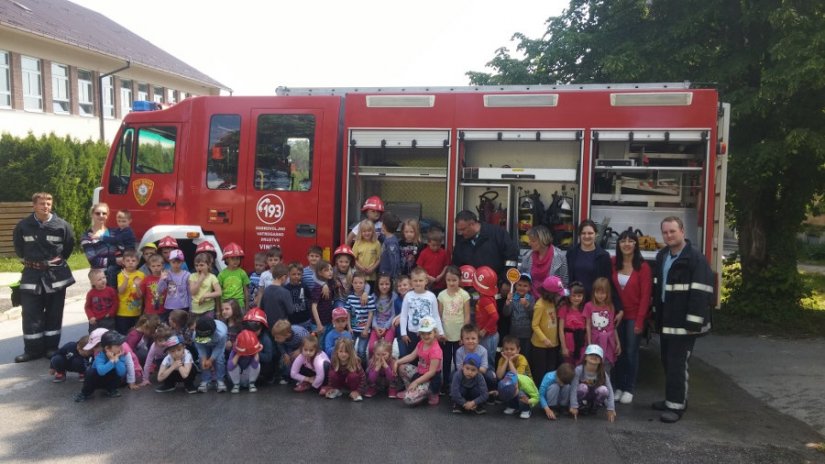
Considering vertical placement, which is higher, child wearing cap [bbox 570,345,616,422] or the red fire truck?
the red fire truck

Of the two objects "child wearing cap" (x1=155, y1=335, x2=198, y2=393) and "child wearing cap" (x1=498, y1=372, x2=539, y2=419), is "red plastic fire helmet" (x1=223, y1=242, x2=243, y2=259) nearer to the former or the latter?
"child wearing cap" (x1=155, y1=335, x2=198, y2=393)

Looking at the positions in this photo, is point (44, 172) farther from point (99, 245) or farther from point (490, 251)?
point (490, 251)

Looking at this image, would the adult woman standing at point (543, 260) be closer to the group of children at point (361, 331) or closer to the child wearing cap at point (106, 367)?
the group of children at point (361, 331)

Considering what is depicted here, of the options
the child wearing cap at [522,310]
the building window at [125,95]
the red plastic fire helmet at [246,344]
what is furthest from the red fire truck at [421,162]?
the building window at [125,95]

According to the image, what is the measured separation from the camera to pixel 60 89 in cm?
2209

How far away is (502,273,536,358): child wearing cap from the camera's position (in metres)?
5.85

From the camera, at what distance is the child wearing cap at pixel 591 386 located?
520 centimetres

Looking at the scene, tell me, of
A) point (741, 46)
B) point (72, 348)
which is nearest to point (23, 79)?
point (72, 348)

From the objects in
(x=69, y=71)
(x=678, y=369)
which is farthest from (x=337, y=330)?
(x=69, y=71)

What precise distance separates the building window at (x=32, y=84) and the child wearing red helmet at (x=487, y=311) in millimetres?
19981

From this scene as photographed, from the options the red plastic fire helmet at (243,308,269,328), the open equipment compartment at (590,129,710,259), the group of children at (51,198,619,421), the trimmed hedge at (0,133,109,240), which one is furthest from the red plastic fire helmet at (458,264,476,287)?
the trimmed hedge at (0,133,109,240)

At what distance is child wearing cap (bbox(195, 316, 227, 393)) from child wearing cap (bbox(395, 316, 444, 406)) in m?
1.66

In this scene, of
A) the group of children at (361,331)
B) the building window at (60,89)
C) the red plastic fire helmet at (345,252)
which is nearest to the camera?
the group of children at (361,331)

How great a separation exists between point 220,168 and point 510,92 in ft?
11.3
